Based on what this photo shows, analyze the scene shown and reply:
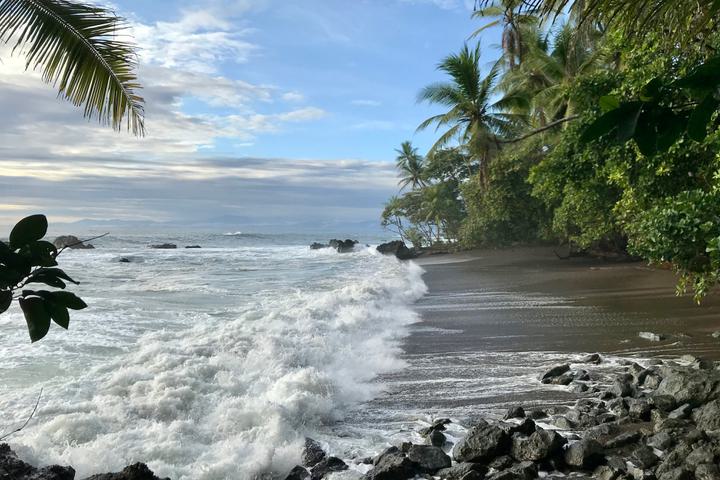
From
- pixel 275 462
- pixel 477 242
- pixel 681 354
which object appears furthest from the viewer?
pixel 477 242

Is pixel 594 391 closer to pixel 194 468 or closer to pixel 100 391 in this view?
pixel 194 468

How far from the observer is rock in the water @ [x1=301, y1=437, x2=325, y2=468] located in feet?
15.4

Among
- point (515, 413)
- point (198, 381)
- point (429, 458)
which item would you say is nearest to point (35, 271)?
point (429, 458)

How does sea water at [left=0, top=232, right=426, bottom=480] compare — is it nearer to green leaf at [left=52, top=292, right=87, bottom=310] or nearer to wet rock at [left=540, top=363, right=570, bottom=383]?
wet rock at [left=540, top=363, right=570, bottom=383]

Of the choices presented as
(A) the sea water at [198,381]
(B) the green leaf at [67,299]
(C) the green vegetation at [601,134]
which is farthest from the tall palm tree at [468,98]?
(B) the green leaf at [67,299]

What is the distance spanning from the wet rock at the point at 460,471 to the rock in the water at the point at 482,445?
120 mm

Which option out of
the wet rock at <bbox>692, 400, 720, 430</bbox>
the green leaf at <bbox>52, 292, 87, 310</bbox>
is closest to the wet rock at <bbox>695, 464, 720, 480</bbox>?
the wet rock at <bbox>692, 400, 720, 430</bbox>

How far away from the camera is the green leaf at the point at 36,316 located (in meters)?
1.72

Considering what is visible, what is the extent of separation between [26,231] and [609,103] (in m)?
1.69

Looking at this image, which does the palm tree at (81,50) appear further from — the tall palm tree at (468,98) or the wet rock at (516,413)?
the tall palm tree at (468,98)

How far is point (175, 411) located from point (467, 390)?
3.27 metres

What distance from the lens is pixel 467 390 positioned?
20.6 ft


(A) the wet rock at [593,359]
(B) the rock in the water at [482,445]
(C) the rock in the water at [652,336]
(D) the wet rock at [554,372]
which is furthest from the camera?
(C) the rock in the water at [652,336]

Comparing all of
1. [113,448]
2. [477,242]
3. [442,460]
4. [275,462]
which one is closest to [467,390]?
[442,460]
